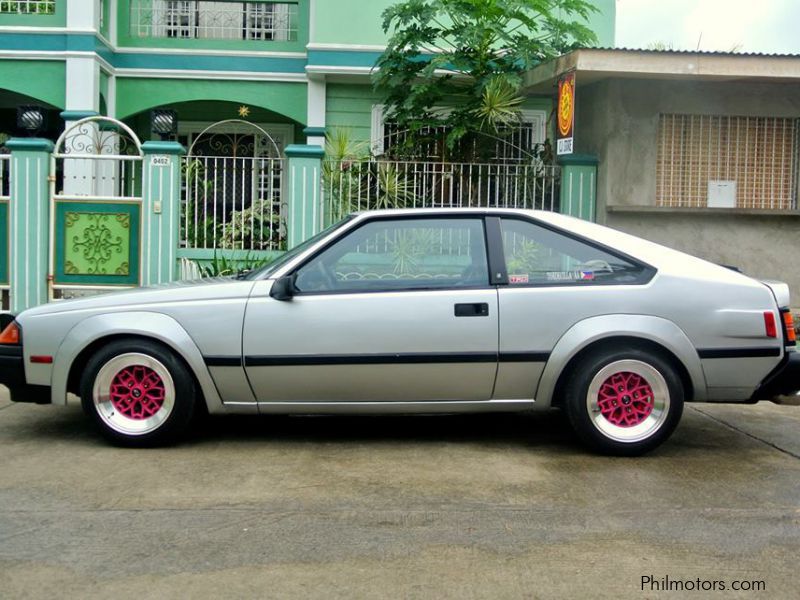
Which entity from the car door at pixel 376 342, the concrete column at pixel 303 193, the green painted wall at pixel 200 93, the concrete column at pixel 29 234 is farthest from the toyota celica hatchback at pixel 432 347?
the green painted wall at pixel 200 93

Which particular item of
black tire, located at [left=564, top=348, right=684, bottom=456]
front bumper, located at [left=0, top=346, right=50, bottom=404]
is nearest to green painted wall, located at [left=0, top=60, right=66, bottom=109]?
front bumper, located at [left=0, top=346, right=50, bottom=404]

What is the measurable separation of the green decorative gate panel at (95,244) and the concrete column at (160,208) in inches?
5.8

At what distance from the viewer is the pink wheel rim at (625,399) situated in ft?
19.0

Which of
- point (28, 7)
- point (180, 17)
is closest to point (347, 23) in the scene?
point (180, 17)

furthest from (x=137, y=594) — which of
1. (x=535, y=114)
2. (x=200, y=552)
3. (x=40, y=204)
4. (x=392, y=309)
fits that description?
(x=535, y=114)

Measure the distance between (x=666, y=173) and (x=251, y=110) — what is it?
7953mm

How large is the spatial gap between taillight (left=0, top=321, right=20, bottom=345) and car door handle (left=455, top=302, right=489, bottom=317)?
8.98 ft

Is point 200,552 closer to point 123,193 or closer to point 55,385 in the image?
point 55,385

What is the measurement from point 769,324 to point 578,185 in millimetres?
5301

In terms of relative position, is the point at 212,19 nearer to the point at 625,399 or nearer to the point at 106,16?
the point at 106,16

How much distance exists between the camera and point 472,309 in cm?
580

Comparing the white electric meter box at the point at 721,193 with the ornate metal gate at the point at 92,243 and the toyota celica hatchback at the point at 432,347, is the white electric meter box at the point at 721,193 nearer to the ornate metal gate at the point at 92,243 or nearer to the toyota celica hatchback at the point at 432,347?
the toyota celica hatchback at the point at 432,347

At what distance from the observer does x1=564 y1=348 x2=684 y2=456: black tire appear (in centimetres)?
573

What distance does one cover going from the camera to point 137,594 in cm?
367
